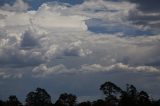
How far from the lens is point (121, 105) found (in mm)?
198875

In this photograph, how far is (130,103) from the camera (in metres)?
199

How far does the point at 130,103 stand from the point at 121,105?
13.5 feet
